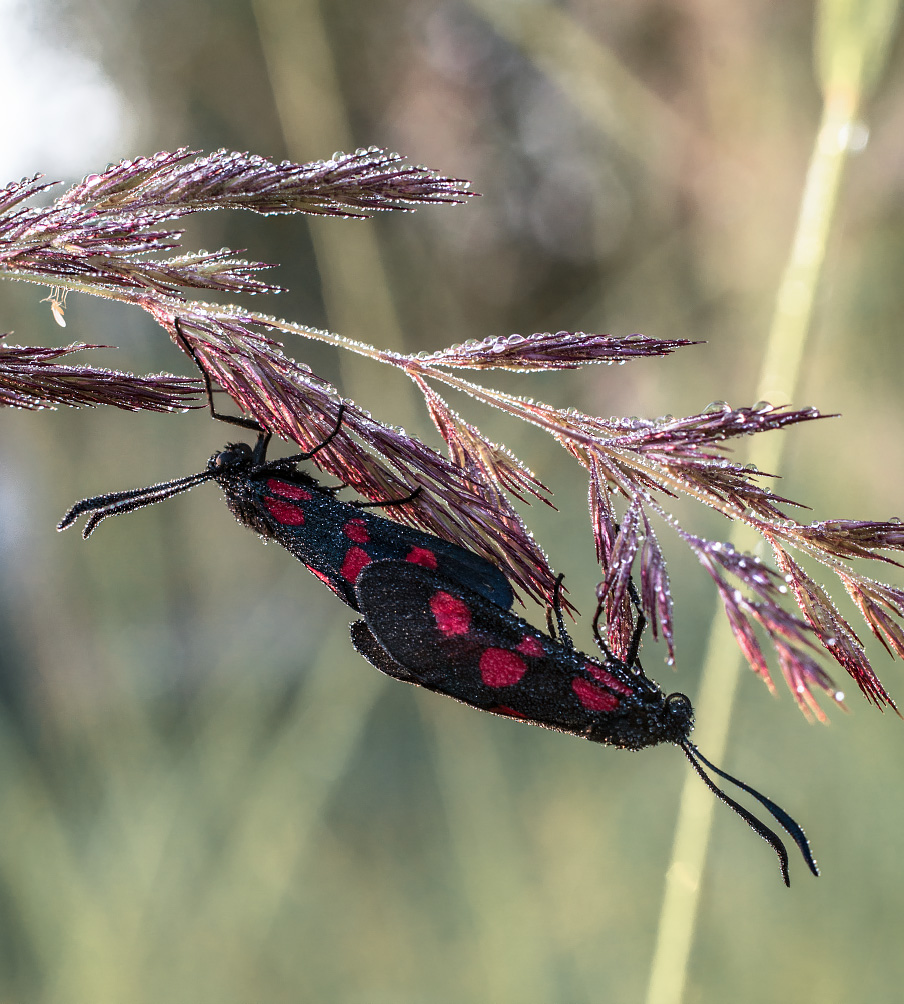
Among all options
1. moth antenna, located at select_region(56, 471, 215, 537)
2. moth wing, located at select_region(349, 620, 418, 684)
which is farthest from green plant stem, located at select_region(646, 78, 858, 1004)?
moth antenna, located at select_region(56, 471, 215, 537)

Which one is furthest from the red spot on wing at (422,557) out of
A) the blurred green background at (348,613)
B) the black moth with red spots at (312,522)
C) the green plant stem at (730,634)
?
the blurred green background at (348,613)

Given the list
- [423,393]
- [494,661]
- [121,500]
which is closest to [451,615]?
[494,661]

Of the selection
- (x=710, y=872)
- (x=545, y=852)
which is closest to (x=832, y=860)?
(x=710, y=872)

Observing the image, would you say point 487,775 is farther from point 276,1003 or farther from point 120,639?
point 120,639

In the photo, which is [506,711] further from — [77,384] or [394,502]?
[77,384]

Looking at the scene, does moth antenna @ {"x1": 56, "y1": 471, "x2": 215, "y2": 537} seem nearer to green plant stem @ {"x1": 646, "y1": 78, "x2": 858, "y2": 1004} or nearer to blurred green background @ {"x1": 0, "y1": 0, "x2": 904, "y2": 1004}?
green plant stem @ {"x1": 646, "y1": 78, "x2": 858, "y2": 1004}
